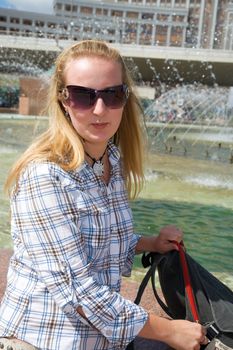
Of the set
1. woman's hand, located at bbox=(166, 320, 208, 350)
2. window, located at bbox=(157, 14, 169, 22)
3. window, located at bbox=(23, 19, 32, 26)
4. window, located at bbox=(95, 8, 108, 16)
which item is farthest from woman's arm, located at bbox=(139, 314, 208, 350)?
window, located at bbox=(23, 19, 32, 26)

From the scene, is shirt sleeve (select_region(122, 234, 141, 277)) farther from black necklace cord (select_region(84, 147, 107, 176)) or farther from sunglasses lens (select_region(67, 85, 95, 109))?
sunglasses lens (select_region(67, 85, 95, 109))

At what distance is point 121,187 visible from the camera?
2080 millimetres

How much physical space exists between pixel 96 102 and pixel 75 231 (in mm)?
512

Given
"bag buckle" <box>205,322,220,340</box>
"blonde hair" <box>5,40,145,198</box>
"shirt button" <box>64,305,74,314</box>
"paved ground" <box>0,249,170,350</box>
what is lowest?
"paved ground" <box>0,249,170,350</box>

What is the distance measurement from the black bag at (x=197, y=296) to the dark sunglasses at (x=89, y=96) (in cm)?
74

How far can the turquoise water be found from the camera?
5.30 metres

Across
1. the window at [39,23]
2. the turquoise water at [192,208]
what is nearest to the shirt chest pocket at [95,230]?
the turquoise water at [192,208]

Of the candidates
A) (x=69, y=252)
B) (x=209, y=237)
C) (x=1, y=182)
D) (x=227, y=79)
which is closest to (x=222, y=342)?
(x=69, y=252)

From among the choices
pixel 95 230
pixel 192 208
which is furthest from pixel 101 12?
pixel 95 230

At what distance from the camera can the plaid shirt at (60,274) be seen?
1724 mm

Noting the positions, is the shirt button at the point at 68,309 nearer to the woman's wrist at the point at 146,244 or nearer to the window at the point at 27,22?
the woman's wrist at the point at 146,244

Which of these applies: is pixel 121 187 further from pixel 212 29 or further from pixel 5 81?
pixel 212 29

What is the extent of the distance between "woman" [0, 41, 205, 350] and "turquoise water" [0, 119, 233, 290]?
0.67 metres

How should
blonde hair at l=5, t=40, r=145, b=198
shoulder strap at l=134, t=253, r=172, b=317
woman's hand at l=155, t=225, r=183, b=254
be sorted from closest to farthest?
1. blonde hair at l=5, t=40, r=145, b=198
2. shoulder strap at l=134, t=253, r=172, b=317
3. woman's hand at l=155, t=225, r=183, b=254
